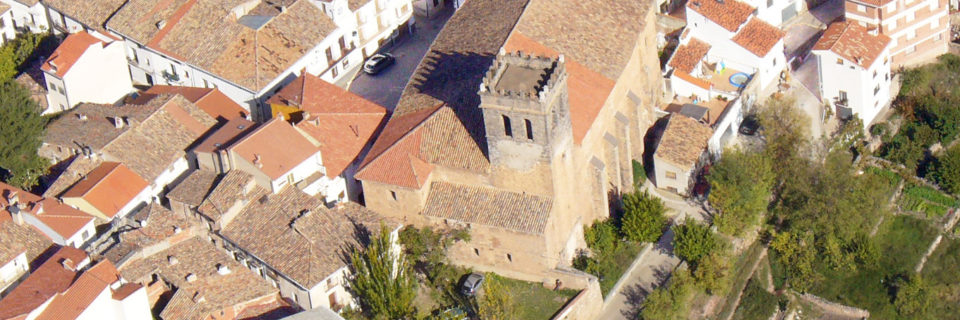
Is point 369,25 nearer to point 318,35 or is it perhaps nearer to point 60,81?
point 318,35

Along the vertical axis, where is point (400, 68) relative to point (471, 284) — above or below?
above

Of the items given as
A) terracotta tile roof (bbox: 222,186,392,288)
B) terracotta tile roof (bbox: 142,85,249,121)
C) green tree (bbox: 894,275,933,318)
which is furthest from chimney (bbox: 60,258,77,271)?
green tree (bbox: 894,275,933,318)

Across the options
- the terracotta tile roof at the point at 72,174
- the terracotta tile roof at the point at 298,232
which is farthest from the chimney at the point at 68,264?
the terracotta tile roof at the point at 72,174

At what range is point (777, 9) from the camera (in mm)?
116688

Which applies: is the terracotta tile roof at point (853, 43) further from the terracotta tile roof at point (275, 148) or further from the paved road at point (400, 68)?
the terracotta tile roof at point (275, 148)

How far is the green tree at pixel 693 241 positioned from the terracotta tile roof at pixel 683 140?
7839mm

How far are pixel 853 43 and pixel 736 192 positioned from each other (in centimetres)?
2144

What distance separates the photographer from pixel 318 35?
11031 cm

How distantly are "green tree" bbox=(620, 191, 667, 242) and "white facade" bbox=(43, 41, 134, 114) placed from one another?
139 ft

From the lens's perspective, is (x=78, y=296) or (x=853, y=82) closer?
(x=78, y=296)

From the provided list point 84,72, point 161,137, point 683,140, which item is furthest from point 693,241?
point 84,72

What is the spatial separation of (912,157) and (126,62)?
203 feet

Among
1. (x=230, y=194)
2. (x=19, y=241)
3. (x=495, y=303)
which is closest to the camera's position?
(x=495, y=303)

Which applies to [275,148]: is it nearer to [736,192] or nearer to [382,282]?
[382,282]
